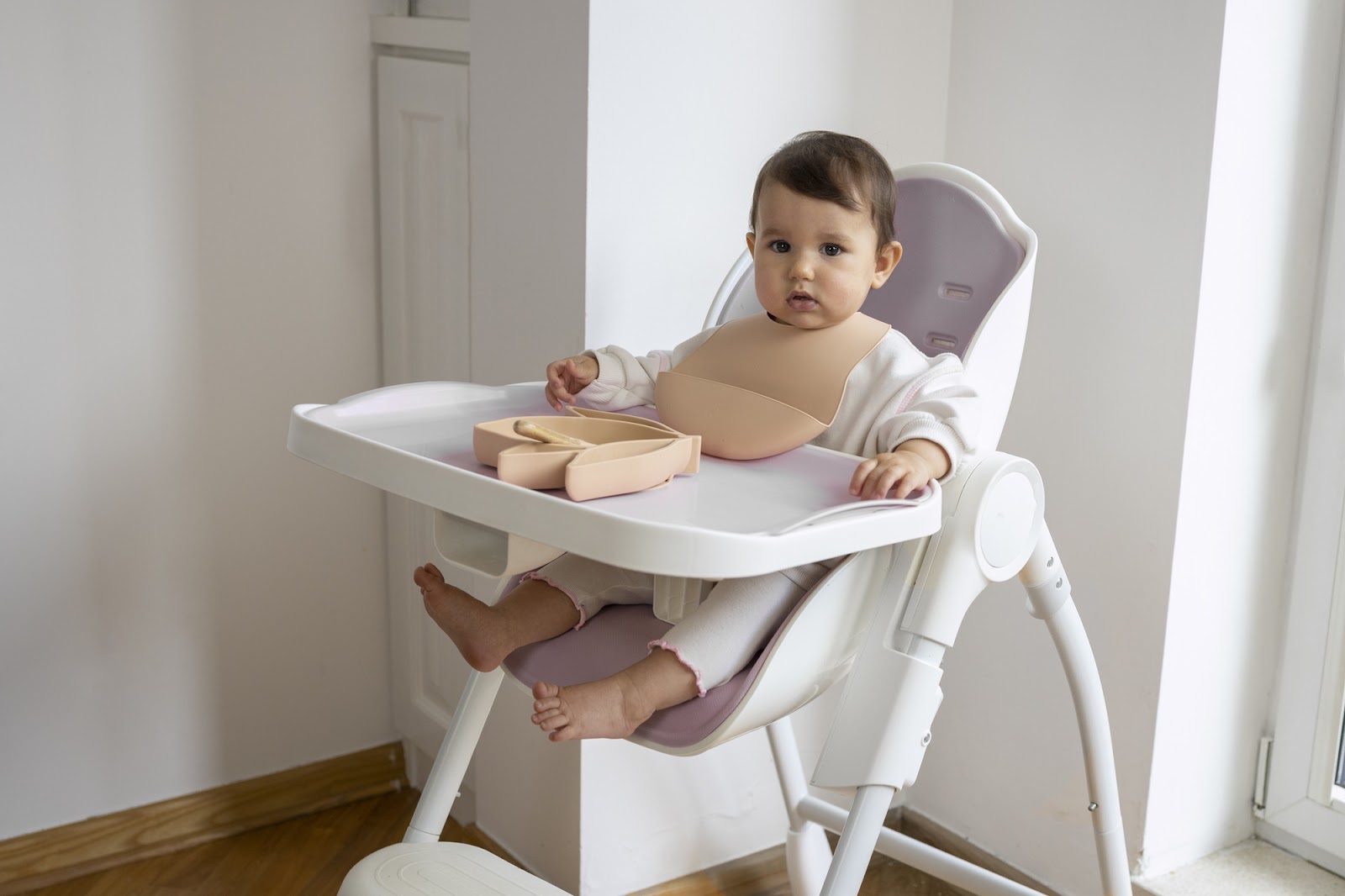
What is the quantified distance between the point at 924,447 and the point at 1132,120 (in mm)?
647

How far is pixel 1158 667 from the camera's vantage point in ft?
4.59

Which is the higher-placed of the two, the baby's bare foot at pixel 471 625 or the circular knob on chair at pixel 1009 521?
the circular knob on chair at pixel 1009 521

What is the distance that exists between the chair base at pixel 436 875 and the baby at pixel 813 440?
19cm

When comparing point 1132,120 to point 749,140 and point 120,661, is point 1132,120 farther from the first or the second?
point 120,661

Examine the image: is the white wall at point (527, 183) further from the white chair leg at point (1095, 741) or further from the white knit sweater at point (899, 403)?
the white chair leg at point (1095, 741)

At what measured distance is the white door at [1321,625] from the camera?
1.38m

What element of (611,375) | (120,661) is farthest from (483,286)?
(120,661)

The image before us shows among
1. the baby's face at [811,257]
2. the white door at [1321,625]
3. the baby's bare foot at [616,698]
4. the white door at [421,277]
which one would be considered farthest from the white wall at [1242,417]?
the white door at [421,277]

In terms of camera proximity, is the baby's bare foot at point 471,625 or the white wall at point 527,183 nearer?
the baby's bare foot at point 471,625

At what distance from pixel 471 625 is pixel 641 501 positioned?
27 cm

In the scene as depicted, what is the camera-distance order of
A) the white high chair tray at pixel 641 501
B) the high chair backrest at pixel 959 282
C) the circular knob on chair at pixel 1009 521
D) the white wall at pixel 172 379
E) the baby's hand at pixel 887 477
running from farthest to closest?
1. the white wall at pixel 172 379
2. the high chair backrest at pixel 959 282
3. the circular knob on chair at pixel 1009 521
4. the baby's hand at pixel 887 477
5. the white high chair tray at pixel 641 501

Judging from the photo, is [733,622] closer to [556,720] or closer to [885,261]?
[556,720]

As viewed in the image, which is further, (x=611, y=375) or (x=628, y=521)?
(x=611, y=375)

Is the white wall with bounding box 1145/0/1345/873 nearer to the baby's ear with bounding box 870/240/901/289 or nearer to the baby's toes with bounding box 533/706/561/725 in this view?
the baby's ear with bounding box 870/240/901/289
